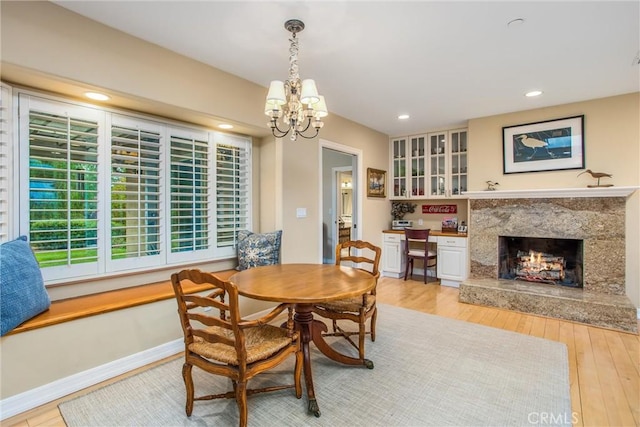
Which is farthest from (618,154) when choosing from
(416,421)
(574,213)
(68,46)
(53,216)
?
(53,216)

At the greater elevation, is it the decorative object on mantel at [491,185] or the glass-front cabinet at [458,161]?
the glass-front cabinet at [458,161]

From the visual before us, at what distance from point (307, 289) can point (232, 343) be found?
55 centimetres

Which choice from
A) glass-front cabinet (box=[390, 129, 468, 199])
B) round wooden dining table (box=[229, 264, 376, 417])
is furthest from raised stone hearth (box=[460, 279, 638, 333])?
round wooden dining table (box=[229, 264, 376, 417])

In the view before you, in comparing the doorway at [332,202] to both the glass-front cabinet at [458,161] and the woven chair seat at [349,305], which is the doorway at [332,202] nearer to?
the glass-front cabinet at [458,161]

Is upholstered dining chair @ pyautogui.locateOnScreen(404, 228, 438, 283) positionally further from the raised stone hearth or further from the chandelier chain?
the chandelier chain

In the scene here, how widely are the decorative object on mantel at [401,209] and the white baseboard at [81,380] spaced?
4.29 meters

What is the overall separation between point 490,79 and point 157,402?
4008 millimetres

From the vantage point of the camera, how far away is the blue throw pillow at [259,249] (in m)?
3.37

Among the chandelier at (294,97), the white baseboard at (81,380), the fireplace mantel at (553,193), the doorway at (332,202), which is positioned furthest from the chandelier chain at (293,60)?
the doorway at (332,202)

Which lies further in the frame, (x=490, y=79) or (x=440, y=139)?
(x=440, y=139)

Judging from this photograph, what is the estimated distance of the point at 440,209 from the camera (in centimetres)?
547

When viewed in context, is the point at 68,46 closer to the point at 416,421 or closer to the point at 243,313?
the point at 243,313

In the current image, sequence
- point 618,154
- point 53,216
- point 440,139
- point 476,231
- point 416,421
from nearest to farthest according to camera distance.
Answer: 1. point 416,421
2. point 53,216
3. point 618,154
4. point 476,231
5. point 440,139

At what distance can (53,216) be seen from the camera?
2.34 meters
